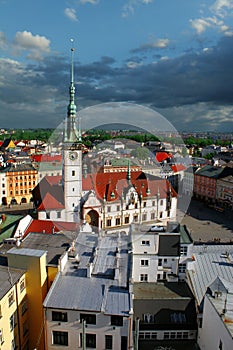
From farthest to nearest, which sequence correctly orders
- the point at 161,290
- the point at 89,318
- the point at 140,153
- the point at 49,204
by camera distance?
the point at 140,153
the point at 49,204
the point at 161,290
the point at 89,318

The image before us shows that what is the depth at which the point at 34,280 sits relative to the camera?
952 centimetres

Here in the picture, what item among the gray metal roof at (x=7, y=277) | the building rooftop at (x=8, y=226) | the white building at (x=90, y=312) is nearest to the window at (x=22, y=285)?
the gray metal roof at (x=7, y=277)

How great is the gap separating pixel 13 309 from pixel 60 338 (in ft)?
5.79

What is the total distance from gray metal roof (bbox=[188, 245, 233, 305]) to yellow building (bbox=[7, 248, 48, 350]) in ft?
20.4

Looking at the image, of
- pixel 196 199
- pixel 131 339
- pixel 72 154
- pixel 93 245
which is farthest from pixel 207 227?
pixel 131 339

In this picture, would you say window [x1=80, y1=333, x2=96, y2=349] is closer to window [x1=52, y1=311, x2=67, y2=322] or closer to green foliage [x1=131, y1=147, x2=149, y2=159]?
window [x1=52, y1=311, x2=67, y2=322]

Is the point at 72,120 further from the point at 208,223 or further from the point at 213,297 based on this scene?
the point at 208,223

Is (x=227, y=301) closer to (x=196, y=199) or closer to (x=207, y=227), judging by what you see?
(x=207, y=227)

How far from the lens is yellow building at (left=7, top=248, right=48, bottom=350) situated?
9406 millimetres

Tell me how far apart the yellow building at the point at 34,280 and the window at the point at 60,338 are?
116 centimetres

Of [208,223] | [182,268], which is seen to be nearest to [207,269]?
[182,268]

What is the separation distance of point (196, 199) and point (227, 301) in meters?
34.3

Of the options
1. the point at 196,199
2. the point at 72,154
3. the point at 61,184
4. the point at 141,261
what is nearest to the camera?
the point at 141,261

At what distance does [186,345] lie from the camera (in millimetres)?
10375
